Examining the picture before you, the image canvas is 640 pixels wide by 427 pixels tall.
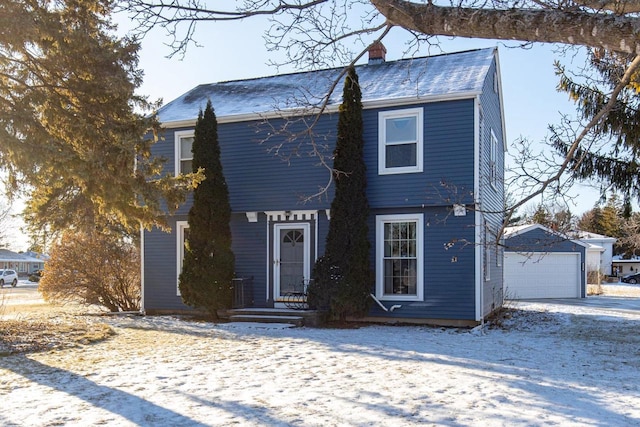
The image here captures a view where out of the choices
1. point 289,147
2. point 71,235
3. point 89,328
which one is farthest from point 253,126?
point 71,235

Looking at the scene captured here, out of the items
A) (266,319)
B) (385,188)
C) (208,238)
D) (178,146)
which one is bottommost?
(266,319)

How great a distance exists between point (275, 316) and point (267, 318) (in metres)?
0.19

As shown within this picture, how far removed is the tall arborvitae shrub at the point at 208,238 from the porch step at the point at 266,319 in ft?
1.63

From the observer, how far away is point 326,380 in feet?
21.6

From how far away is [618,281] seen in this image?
152 ft

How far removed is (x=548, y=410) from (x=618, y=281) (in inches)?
1848

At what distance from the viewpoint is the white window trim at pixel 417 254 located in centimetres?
1261

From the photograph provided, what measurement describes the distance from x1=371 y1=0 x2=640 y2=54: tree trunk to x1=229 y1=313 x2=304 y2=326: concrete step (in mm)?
8757

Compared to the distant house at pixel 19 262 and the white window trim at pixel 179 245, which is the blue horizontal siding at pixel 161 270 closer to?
the white window trim at pixel 179 245

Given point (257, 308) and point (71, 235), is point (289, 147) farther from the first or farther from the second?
point (71, 235)

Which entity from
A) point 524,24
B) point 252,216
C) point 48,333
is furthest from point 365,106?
point 524,24

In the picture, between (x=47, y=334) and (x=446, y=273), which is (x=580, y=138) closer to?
(x=446, y=273)

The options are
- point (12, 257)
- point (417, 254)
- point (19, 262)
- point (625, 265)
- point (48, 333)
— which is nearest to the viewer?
point (48, 333)

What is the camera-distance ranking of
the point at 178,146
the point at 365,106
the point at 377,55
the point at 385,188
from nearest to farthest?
1. the point at 385,188
2. the point at 365,106
3. the point at 178,146
4. the point at 377,55
